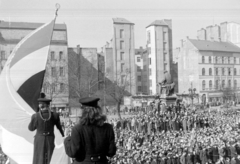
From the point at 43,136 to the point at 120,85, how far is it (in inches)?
1491

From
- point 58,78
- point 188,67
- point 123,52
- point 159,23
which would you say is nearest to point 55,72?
point 58,78

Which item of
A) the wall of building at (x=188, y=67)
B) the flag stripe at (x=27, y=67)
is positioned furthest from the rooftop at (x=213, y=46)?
the flag stripe at (x=27, y=67)

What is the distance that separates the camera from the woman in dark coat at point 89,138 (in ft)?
10.3

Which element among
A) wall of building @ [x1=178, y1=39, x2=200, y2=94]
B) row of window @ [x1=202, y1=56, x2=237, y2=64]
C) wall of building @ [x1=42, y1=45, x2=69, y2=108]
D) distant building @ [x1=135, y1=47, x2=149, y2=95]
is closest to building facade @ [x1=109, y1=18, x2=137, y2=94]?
distant building @ [x1=135, y1=47, x2=149, y2=95]

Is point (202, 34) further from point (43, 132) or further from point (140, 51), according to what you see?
point (43, 132)

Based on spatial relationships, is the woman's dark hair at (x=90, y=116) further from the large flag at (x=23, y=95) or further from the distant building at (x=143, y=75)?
the distant building at (x=143, y=75)

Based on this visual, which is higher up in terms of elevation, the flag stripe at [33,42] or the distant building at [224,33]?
the distant building at [224,33]

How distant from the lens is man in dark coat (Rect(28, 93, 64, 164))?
5.09 meters

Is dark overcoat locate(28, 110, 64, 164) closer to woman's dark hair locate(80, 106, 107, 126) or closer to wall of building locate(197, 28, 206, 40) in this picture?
woman's dark hair locate(80, 106, 107, 126)

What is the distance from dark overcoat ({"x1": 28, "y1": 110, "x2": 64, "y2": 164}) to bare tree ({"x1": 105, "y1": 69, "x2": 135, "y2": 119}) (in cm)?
3336

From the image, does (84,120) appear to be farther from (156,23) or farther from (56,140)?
(156,23)

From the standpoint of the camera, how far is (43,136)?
5094 millimetres

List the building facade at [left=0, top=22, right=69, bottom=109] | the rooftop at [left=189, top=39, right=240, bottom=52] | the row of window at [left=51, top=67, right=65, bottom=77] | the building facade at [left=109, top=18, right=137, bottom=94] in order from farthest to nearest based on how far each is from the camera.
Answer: the rooftop at [left=189, top=39, right=240, bottom=52], the building facade at [left=109, top=18, right=137, bottom=94], the row of window at [left=51, top=67, right=65, bottom=77], the building facade at [left=0, top=22, right=69, bottom=109]

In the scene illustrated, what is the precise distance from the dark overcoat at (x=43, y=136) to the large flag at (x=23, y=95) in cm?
15
